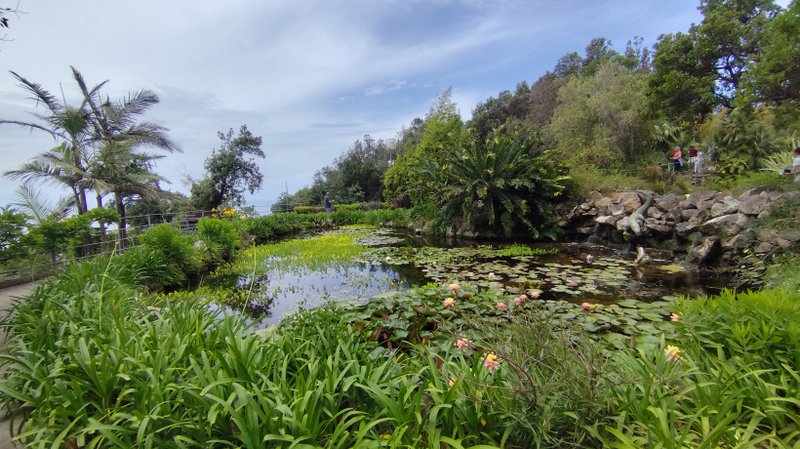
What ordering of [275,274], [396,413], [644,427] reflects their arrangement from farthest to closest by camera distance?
[275,274], [396,413], [644,427]

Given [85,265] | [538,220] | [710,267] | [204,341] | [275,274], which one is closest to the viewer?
[204,341]

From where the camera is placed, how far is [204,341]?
208 cm

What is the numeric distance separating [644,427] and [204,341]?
225cm

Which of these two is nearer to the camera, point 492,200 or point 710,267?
point 710,267

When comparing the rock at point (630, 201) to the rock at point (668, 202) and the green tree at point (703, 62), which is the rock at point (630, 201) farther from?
the green tree at point (703, 62)

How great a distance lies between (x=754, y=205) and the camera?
5.95m

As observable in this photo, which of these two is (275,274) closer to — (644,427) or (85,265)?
(85,265)

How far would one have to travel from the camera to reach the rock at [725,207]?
20.8 feet

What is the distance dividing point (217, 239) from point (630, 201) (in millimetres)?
10612

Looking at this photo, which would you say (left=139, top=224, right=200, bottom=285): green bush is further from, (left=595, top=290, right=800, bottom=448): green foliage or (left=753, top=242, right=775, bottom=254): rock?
(left=753, top=242, right=775, bottom=254): rock

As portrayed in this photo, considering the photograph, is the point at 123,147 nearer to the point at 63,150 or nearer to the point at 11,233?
the point at 63,150

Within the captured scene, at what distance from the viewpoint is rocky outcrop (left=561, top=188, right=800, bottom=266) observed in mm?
5406

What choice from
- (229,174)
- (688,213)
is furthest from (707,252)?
(229,174)

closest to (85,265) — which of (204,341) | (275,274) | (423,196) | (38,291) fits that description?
(38,291)
